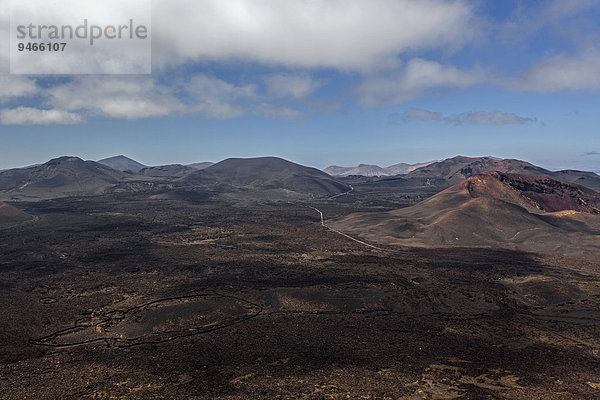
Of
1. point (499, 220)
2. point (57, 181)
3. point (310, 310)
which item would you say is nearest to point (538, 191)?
point (499, 220)

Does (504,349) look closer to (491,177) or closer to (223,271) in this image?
(223,271)

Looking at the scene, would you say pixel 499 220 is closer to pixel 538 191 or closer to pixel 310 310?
pixel 538 191

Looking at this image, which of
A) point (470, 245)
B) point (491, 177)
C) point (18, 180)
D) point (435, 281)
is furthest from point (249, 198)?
point (18, 180)

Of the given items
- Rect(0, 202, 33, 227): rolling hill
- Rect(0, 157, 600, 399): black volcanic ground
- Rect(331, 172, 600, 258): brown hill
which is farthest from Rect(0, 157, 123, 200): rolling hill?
Rect(331, 172, 600, 258): brown hill

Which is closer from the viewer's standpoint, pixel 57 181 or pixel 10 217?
pixel 10 217

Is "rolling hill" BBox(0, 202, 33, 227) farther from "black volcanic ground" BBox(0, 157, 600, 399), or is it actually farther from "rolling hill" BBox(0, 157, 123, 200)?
"rolling hill" BBox(0, 157, 123, 200)
